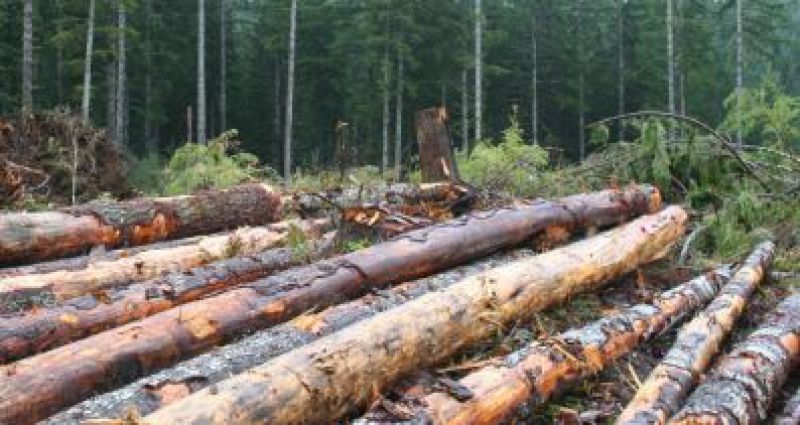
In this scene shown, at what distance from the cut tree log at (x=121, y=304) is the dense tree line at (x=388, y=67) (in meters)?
29.0

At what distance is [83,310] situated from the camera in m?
5.21

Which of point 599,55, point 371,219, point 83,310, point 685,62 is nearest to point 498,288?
point 371,219

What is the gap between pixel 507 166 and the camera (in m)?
11.4

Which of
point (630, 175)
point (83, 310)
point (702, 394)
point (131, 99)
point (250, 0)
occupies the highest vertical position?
point (250, 0)

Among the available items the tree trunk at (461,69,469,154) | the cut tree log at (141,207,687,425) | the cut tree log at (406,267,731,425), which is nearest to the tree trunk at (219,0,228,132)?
the tree trunk at (461,69,469,154)

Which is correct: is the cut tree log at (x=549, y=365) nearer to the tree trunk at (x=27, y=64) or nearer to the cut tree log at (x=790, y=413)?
the cut tree log at (x=790, y=413)

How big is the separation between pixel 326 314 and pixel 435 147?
5.26 m

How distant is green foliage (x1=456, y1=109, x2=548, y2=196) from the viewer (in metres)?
10.5

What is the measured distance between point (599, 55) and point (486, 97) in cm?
675

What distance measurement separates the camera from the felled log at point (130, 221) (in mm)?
6574

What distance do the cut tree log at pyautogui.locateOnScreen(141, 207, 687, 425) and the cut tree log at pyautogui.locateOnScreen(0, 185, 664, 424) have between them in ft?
2.26

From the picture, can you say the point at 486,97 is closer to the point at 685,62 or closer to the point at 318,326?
the point at 685,62

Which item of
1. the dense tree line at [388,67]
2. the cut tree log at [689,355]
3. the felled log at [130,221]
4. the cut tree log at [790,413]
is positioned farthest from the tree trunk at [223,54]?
the cut tree log at [790,413]

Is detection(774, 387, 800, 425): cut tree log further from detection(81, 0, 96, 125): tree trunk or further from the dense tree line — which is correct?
the dense tree line
